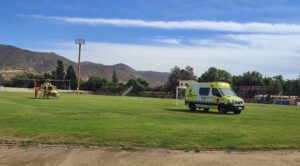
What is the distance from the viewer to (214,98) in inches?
1459

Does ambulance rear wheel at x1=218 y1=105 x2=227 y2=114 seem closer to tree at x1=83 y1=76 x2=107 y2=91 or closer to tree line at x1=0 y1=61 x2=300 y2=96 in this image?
tree line at x1=0 y1=61 x2=300 y2=96

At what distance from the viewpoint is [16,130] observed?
17.3 meters

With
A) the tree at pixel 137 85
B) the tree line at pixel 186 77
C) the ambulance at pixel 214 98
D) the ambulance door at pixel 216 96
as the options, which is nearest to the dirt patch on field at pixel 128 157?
the ambulance at pixel 214 98

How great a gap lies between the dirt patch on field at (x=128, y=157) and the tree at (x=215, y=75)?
141 metres

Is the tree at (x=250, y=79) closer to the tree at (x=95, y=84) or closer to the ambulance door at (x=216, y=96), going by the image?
the tree at (x=95, y=84)

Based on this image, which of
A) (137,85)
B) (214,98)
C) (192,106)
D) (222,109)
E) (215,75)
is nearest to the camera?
(222,109)

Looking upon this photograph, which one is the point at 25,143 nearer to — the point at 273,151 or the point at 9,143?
the point at 9,143

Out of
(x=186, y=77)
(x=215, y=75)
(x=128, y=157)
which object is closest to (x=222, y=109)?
(x=128, y=157)

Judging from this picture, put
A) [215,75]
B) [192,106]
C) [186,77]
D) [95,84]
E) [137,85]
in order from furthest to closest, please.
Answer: [186,77]
[95,84]
[215,75]
[137,85]
[192,106]

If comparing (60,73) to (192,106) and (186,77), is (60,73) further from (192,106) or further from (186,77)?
(192,106)

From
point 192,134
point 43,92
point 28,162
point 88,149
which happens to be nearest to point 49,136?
point 88,149

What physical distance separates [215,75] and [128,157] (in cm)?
14429

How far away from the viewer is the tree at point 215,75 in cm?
15401

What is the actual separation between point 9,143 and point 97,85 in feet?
484
